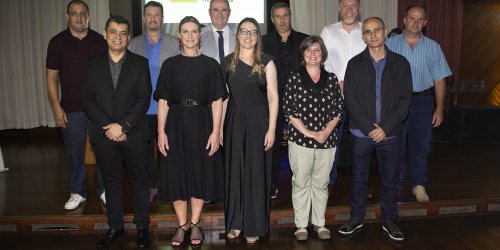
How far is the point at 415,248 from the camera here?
3.54 meters

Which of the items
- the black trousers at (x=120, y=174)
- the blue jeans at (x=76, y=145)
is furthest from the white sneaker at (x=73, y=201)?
the black trousers at (x=120, y=174)

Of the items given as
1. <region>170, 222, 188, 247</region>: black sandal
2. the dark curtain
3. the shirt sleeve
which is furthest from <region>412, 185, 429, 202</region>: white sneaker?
the dark curtain

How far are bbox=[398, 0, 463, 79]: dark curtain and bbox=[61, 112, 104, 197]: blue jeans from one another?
5.80m

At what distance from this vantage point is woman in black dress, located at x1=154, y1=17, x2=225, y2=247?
3248 mm

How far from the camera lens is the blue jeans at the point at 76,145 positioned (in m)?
3.90

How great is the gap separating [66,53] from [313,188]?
221cm

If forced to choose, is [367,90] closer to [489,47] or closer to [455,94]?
[455,94]

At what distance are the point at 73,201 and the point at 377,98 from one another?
8.63 ft

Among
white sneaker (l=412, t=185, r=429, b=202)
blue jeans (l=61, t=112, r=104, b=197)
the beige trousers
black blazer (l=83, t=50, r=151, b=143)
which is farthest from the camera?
white sneaker (l=412, t=185, r=429, b=202)

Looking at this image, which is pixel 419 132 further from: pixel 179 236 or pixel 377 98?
pixel 179 236

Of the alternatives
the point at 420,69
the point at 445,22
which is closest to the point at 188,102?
the point at 420,69

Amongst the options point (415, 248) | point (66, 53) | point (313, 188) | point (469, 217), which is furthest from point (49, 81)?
point (469, 217)

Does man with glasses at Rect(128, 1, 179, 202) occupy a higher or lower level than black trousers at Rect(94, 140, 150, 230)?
higher

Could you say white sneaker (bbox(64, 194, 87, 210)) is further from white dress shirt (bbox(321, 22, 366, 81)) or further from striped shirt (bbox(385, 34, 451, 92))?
striped shirt (bbox(385, 34, 451, 92))
